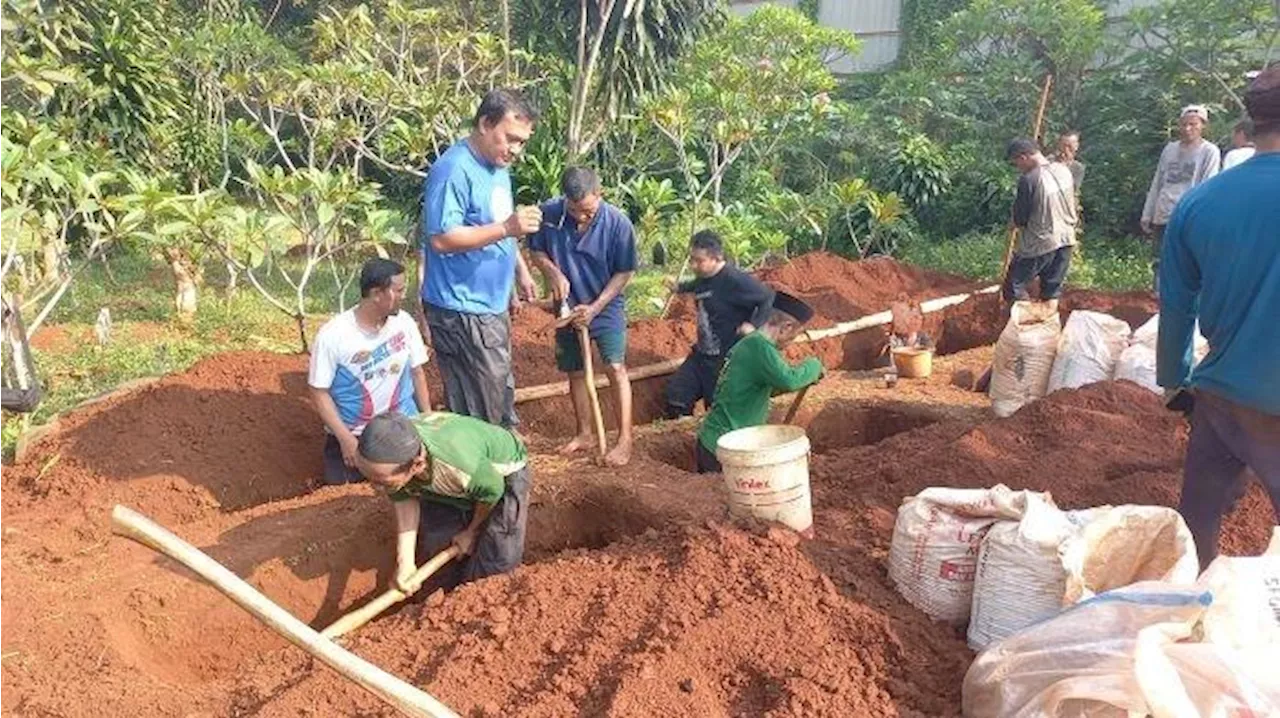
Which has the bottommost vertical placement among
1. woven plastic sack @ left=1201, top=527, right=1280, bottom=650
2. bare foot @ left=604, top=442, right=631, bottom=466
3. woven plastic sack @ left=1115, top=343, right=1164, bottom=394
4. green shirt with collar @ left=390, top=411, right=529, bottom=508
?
bare foot @ left=604, top=442, right=631, bottom=466

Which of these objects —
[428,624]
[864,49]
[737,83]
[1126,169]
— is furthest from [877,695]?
[864,49]

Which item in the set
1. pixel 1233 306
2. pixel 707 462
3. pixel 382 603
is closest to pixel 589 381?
pixel 707 462

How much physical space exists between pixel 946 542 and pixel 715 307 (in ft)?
8.93

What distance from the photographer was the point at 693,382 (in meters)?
6.08

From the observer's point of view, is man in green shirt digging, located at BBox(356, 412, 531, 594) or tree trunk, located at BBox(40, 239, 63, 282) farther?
tree trunk, located at BBox(40, 239, 63, 282)

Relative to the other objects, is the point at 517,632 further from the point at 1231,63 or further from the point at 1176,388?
the point at 1231,63

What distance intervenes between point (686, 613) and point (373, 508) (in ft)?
6.59

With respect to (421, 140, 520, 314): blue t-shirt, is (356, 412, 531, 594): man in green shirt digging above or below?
below

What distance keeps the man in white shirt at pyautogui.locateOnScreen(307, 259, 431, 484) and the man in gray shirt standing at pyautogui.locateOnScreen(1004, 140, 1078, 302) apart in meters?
4.78

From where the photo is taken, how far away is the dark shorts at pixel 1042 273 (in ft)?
23.5

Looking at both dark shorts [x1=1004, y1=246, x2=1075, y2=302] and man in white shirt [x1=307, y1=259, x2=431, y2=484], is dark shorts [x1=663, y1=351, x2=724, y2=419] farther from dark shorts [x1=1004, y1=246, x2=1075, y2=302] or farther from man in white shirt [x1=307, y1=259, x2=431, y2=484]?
dark shorts [x1=1004, y1=246, x2=1075, y2=302]

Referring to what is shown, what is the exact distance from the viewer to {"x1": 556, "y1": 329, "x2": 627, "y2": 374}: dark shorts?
5297 mm

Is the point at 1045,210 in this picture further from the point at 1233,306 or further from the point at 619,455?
the point at 1233,306

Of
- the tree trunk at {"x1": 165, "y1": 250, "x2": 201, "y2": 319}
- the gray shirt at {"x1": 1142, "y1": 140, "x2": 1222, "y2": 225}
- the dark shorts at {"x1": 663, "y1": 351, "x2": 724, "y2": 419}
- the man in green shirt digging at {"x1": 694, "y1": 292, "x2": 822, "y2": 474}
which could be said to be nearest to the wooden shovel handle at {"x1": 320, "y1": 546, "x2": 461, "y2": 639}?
the man in green shirt digging at {"x1": 694, "y1": 292, "x2": 822, "y2": 474}
